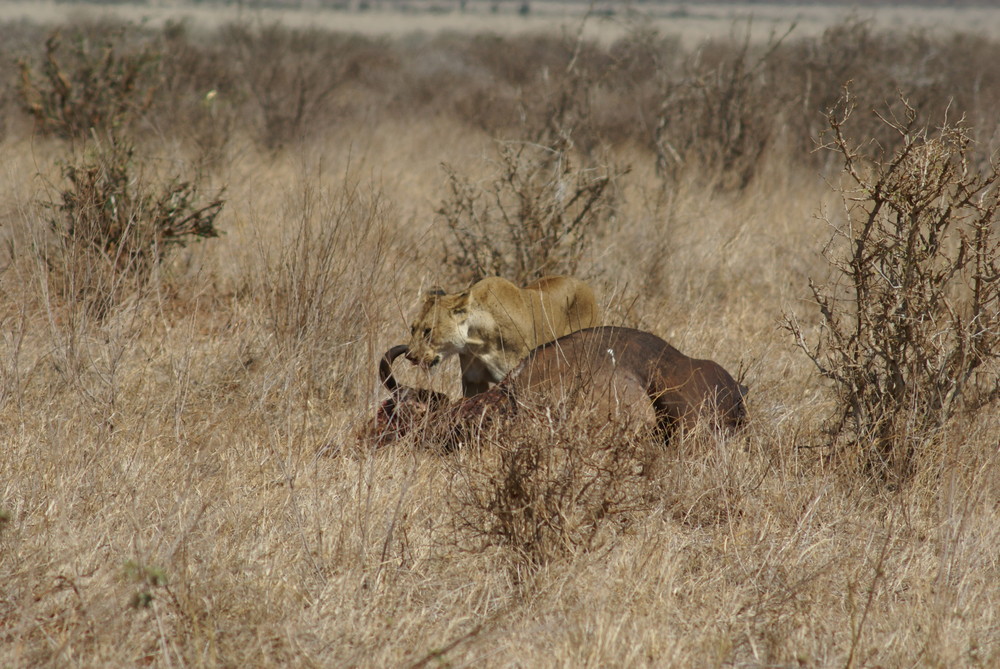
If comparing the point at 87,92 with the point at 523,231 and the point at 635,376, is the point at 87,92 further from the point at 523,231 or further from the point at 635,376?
the point at 635,376

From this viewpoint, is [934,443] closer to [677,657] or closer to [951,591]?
[951,591]

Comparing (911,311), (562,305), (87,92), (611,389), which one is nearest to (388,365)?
(611,389)

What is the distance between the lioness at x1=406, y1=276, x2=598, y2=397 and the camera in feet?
14.5

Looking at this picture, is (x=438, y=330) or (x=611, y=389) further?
(x=438, y=330)

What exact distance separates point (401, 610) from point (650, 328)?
3.05 meters

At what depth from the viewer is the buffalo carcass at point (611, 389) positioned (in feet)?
12.1

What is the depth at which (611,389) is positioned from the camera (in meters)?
3.72

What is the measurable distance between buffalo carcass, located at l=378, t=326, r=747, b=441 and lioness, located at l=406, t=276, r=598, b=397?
0.39 metres

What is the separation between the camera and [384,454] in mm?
3896

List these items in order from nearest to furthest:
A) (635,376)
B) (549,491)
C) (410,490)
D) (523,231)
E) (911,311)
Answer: (549,491), (410,490), (911,311), (635,376), (523,231)

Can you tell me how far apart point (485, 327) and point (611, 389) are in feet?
3.13

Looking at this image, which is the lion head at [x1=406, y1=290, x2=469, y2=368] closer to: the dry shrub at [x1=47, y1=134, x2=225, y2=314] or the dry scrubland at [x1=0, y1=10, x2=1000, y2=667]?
the dry scrubland at [x1=0, y1=10, x2=1000, y2=667]

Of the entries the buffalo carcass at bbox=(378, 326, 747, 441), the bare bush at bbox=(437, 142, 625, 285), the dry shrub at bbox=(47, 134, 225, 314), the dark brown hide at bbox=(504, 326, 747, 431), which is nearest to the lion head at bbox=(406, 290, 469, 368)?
the buffalo carcass at bbox=(378, 326, 747, 441)

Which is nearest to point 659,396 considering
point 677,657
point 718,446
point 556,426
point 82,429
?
point 718,446
